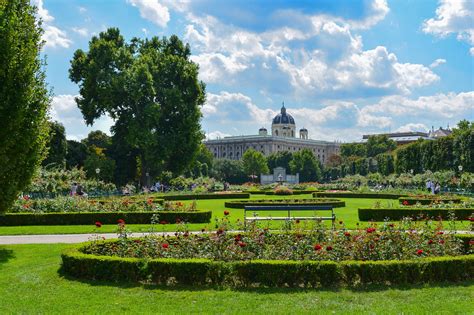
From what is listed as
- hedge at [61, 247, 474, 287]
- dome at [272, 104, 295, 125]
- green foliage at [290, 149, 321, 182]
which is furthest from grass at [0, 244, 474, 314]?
dome at [272, 104, 295, 125]

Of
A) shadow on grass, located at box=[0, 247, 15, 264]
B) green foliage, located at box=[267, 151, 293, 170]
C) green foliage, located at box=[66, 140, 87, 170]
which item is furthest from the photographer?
green foliage, located at box=[267, 151, 293, 170]

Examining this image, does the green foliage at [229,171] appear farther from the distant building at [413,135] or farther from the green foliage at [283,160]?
the distant building at [413,135]

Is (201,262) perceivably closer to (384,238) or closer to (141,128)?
(384,238)

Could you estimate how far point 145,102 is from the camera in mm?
39938

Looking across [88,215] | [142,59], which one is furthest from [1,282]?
[142,59]

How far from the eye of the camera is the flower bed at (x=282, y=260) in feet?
25.8

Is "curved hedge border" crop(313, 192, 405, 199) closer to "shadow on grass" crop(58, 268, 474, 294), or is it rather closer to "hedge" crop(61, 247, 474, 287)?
"hedge" crop(61, 247, 474, 287)

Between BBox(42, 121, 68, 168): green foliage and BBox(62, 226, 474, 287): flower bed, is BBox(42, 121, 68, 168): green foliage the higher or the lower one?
the higher one

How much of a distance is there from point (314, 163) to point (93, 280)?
318ft

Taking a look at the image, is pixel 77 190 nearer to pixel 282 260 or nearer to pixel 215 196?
pixel 215 196

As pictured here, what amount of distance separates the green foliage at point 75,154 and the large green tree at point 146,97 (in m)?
10.7

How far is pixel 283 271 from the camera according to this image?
7840mm

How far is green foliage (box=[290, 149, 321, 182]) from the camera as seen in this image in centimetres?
10244

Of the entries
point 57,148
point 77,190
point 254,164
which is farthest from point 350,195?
point 254,164
